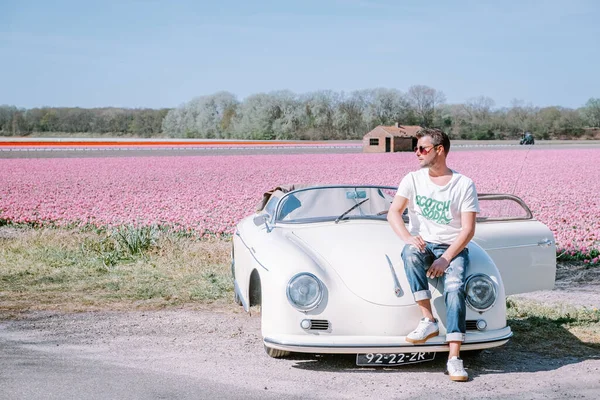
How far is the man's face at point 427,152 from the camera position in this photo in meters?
4.88

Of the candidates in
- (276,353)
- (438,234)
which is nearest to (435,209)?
(438,234)

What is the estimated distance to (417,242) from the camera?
4809 millimetres

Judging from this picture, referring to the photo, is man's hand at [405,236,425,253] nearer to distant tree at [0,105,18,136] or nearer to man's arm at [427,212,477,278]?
man's arm at [427,212,477,278]

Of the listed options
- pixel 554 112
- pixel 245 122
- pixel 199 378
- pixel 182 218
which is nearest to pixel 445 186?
pixel 199 378

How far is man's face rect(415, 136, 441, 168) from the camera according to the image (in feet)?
16.0

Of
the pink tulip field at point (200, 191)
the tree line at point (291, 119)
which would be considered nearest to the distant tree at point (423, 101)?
the tree line at point (291, 119)

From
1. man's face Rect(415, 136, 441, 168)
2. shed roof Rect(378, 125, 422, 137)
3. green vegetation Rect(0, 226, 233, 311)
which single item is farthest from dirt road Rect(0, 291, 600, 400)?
shed roof Rect(378, 125, 422, 137)

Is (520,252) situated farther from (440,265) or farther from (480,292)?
(440,265)

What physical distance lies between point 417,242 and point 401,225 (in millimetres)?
230

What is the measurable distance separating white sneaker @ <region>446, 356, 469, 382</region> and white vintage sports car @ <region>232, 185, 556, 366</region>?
0.13m

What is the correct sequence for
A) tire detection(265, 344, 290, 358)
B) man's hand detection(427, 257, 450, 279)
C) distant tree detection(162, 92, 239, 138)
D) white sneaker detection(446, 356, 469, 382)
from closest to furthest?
white sneaker detection(446, 356, 469, 382), man's hand detection(427, 257, 450, 279), tire detection(265, 344, 290, 358), distant tree detection(162, 92, 239, 138)

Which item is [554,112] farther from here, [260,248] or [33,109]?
[260,248]

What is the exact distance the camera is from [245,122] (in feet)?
247

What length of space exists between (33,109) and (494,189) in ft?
220
